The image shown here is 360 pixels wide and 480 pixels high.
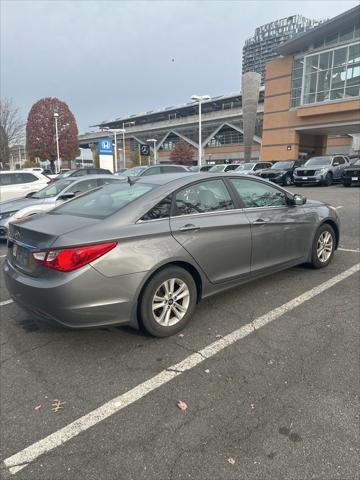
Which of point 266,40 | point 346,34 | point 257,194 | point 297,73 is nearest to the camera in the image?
point 257,194

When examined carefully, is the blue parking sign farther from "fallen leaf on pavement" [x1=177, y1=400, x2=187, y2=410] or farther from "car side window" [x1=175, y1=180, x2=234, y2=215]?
"fallen leaf on pavement" [x1=177, y1=400, x2=187, y2=410]

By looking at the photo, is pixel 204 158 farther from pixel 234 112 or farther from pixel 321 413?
pixel 321 413

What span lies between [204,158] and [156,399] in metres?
72.9

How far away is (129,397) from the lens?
256cm

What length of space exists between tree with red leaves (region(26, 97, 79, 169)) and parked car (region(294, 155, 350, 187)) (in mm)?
43040

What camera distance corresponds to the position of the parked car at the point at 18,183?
10.8 meters

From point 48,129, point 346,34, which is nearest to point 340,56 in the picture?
point 346,34

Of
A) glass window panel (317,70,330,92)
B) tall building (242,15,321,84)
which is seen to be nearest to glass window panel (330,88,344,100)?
glass window panel (317,70,330,92)

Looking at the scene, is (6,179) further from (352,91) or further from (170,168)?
(352,91)

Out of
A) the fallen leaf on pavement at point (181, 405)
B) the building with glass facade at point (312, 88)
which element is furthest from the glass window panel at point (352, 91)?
the fallen leaf on pavement at point (181, 405)

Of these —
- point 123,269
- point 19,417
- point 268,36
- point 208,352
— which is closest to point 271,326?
point 208,352

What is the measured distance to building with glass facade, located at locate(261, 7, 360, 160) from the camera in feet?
90.0

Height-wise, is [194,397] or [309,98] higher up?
[309,98]

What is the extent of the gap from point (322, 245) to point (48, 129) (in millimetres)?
55027
